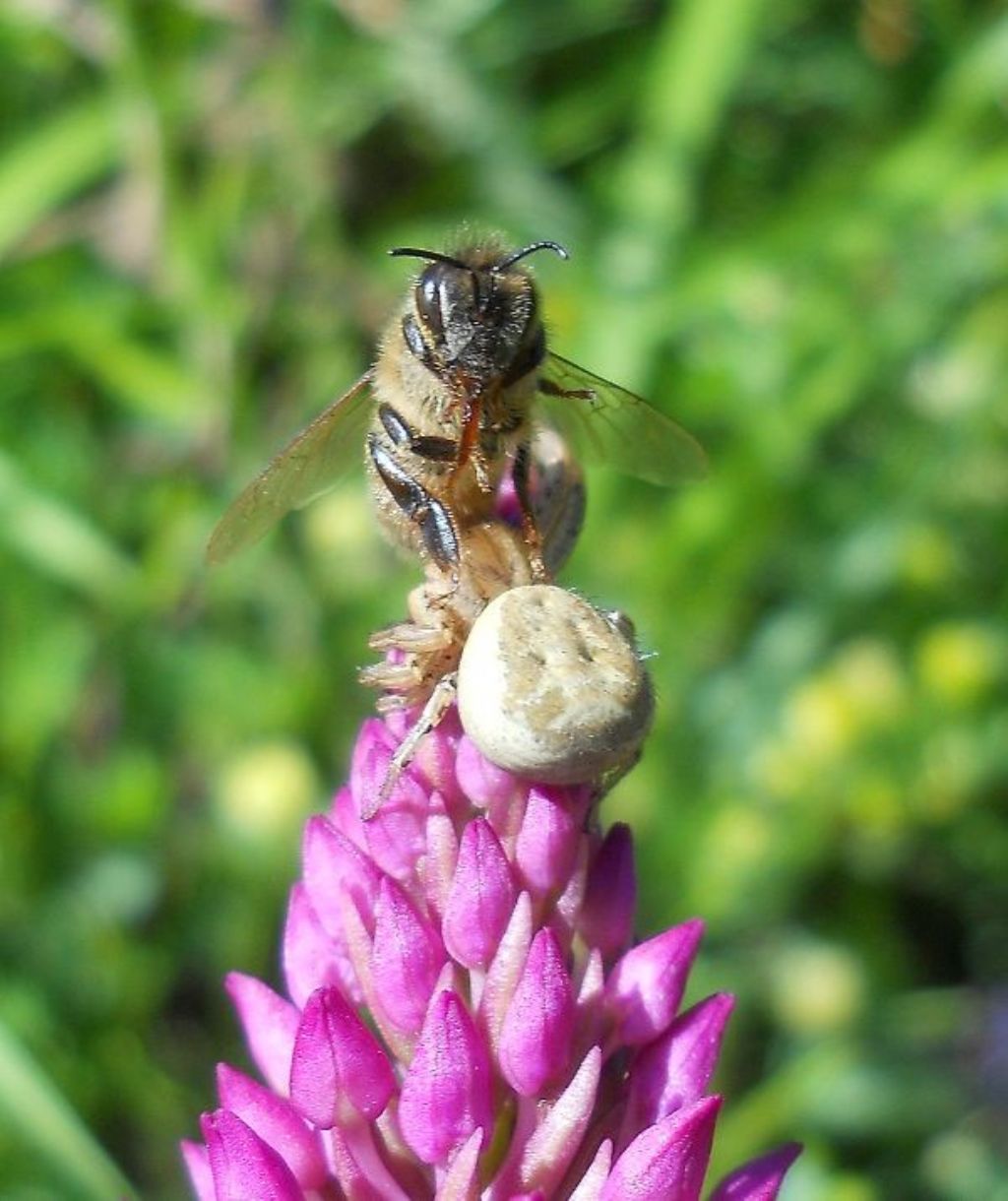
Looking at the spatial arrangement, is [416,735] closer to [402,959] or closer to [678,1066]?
[402,959]

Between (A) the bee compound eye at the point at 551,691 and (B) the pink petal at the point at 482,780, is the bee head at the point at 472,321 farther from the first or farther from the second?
(B) the pink petal at the point at 482,780

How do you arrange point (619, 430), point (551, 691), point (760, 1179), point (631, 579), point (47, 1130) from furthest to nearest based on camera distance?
point (631, 579)
point (47, 1130)
point (619, 430)
point (760, 1179)
point (551, 691)

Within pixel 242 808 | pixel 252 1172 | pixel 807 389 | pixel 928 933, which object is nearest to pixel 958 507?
pixel 807 389

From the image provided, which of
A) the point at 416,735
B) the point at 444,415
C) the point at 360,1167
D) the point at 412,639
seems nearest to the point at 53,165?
the point at 444,415

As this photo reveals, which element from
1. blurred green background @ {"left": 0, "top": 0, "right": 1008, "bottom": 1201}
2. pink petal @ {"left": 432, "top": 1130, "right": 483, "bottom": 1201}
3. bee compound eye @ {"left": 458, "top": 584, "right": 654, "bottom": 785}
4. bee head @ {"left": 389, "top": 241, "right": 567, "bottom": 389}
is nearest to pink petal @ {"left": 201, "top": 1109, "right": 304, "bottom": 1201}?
pink petal @ {"left": 432, "top": 1130, "right": 483, "bottom": 1201}

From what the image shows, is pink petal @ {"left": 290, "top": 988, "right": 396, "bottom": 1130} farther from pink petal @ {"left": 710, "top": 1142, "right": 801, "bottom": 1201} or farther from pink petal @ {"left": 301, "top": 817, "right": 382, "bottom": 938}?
pink petal @ {"left": 710, "top": 1142, "right": 801, "bottom": 1201}

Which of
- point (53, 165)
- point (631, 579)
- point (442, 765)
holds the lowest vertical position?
point (442, 765)

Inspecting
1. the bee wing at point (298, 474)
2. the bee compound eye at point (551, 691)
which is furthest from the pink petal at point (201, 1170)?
the bee wing at point (298, 474)

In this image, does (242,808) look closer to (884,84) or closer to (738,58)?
(738,58)
